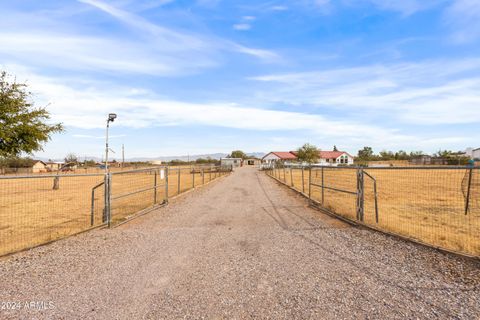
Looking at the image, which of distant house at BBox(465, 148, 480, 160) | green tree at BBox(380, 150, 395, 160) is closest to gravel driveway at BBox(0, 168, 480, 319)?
distant house at BBox(465, 148, 480, 160)

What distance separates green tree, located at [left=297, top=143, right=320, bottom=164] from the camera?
224 feet

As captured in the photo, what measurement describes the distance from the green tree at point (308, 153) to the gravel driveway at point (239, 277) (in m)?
62.2

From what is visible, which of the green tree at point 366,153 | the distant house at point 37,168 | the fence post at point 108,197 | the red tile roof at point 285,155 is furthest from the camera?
the green tree at point 366,153

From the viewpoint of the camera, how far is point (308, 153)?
6869cm

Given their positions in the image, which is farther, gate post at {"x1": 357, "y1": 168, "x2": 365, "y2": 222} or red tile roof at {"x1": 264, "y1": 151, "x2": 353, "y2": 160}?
red tile roof at {"x1": 264, "y1": 151, "x2": 353, "y2": 160}

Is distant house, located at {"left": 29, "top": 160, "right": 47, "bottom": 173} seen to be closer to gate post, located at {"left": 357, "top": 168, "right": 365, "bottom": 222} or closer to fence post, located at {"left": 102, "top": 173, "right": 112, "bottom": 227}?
fence post, located at {"left": 102, "top": 173, "right": 112, "bottom": 227}

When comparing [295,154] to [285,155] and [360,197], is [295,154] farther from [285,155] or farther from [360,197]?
[360,197]

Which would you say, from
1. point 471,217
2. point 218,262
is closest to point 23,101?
point 218,262

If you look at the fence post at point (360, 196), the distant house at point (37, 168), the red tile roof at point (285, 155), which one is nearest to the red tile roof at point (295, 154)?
the red tile roof at point (285, 155)

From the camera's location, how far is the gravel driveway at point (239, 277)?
354cm

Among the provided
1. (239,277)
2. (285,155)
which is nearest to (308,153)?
(285,155)

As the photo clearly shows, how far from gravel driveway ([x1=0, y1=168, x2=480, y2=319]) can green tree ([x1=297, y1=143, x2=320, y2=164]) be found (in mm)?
62176

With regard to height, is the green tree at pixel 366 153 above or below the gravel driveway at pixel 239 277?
above

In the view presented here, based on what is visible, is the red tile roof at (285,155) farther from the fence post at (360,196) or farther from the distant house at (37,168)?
the fence post at (360,196)
